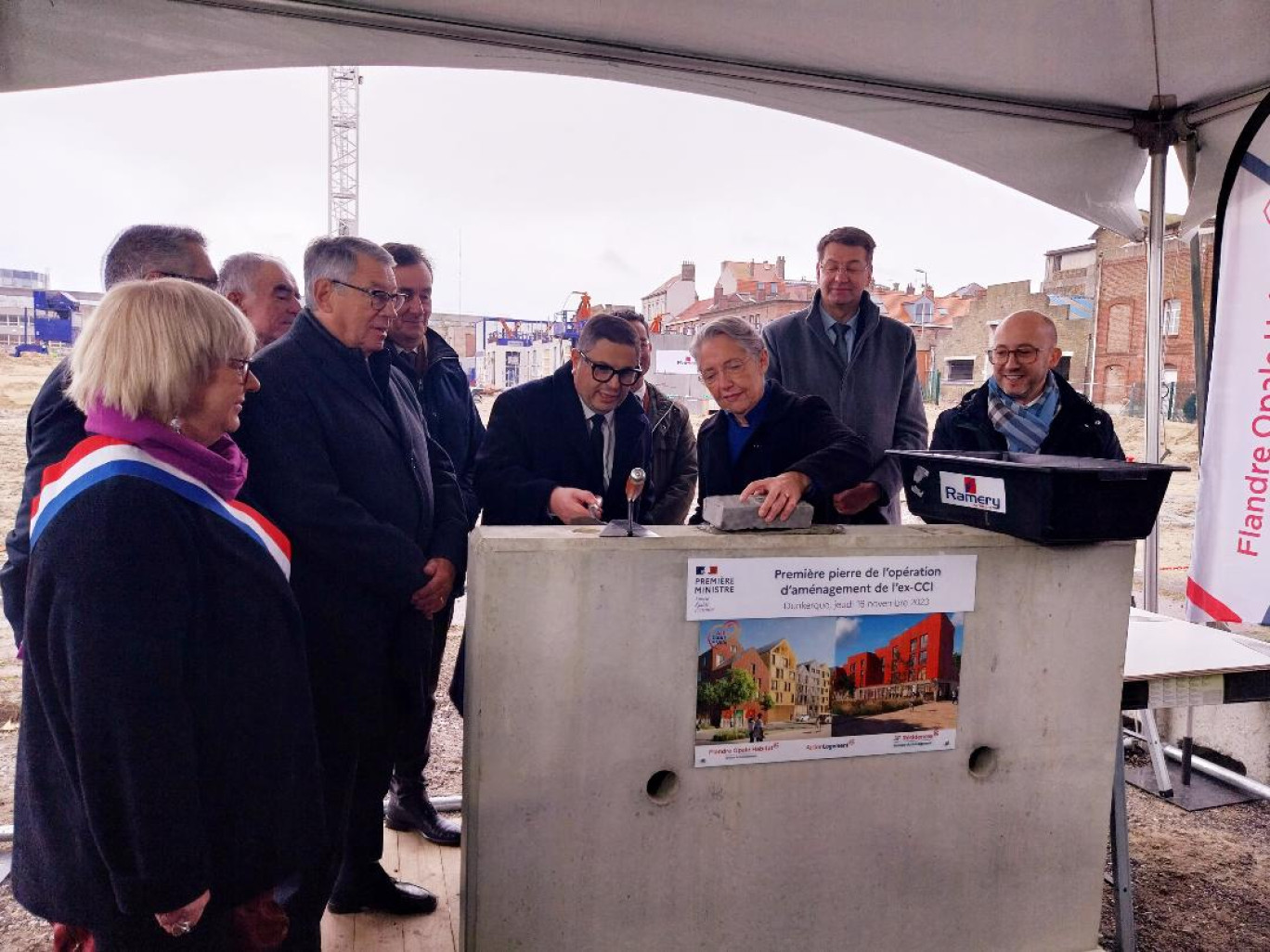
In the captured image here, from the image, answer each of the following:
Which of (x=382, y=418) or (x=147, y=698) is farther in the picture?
(x=382, y=418)

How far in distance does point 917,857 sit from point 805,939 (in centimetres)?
34

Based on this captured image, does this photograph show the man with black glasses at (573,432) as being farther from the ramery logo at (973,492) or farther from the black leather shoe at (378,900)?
the black leather shoe at (378,900)

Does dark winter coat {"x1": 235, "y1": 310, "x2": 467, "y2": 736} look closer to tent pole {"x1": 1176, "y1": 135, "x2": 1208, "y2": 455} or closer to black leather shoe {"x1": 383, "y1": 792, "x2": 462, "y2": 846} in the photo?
black leather shoe {"x1": 383, "y1": 792, "x2": 462, "y2": 846}

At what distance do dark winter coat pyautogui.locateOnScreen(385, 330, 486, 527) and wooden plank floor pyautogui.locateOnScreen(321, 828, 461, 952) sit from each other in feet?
3.87

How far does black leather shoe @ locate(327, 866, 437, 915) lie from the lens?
8.94 feet

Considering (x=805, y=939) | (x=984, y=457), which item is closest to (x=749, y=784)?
(x=805, y=939)

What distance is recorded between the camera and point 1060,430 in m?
3.17

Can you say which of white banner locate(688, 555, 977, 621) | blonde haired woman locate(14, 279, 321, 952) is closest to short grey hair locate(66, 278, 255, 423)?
blonde haired woman locate(14, 279, 321, 952)

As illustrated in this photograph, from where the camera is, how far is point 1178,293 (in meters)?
31.0

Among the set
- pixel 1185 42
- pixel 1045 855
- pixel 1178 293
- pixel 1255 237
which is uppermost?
pixel 1178 293

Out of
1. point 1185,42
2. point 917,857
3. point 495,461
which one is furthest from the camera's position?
point 1185,42

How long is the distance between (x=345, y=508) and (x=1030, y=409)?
237 cm

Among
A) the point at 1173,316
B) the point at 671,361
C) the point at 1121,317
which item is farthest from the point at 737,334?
the point at 1121,317

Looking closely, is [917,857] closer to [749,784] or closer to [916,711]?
[916,711]
